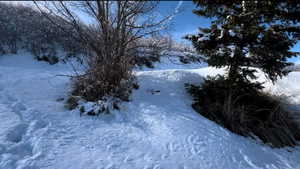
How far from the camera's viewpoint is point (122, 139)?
2178 mm

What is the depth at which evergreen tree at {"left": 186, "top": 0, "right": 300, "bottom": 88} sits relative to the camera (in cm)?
306

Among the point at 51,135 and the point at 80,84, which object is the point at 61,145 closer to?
the point at 51,135

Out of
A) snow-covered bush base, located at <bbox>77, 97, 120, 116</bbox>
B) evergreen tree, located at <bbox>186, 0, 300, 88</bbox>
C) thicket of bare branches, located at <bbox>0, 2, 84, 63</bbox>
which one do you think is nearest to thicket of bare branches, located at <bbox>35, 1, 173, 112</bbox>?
snow-covered bush base, located at <bbox>77, 97, 120, 116</bbox>

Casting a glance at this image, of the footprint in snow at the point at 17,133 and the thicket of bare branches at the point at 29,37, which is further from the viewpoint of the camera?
the thicket of bare branches at the point at 29,37

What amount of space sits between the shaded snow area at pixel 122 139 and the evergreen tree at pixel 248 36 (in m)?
1.33

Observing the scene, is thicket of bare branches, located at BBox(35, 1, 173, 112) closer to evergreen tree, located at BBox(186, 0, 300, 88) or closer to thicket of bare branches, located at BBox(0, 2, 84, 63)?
evergreen tree, located at BBox(186, 0, 300, 88)

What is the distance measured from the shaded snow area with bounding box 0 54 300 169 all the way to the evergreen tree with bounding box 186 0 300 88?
1.33 m

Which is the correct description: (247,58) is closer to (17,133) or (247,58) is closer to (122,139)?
(122,139)

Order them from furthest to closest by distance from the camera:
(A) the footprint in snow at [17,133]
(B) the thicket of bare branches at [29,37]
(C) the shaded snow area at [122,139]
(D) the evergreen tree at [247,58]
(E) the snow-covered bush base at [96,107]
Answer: (B) the thicket of bare branches at [29,37]
(D) the evergreen tree at [247,58]
(E) the snow-covered bush base at [96,107]
(A) the footprint in snow at [17,133]
(C) the shaded snow area at [122,139]

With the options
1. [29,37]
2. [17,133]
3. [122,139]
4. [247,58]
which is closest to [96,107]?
[122,139]

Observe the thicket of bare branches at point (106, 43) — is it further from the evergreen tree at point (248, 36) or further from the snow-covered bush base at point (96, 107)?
the evergreen tree at point (248, 36)

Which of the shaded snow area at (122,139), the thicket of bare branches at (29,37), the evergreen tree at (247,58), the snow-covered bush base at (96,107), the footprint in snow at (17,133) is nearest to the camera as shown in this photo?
the shaded snow area at (122,139)

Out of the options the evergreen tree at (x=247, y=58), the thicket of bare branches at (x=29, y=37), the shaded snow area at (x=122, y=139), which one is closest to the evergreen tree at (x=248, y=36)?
the evergreen tree at (x=247, y=58)

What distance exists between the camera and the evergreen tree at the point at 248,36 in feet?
10.0
